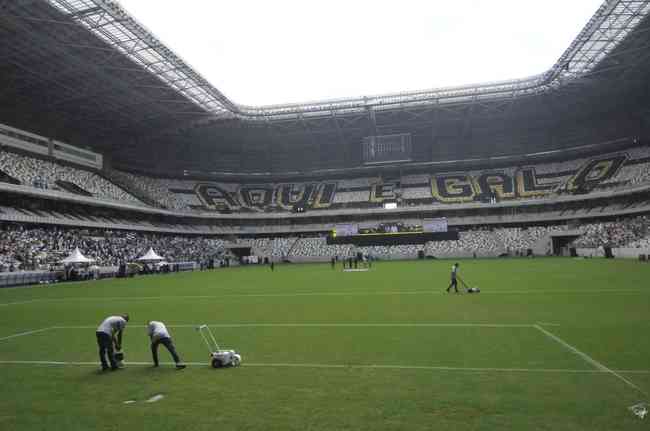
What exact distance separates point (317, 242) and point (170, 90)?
1327 inches

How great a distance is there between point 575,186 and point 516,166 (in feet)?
39.6

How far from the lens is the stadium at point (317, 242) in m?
6.54

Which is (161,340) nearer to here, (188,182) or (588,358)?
(588,358)

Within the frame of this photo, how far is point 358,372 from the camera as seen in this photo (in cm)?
744

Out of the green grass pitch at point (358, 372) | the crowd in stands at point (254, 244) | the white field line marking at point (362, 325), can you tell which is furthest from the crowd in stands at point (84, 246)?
the white field line marking at point (362, 325)

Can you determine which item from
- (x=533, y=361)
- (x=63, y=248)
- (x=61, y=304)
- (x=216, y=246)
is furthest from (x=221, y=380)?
(x=216, y=246)

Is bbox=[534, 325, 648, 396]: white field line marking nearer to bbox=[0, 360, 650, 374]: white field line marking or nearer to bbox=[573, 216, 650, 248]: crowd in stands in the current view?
bbox=[0, 360, 650, 374]: white field line marking

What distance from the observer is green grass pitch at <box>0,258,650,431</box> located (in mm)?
5516

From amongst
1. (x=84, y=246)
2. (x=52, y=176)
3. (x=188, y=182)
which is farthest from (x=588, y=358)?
(x=188, y=182)

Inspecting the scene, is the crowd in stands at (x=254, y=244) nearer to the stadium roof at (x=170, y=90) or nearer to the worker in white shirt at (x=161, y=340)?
the stadium roof at (x=170, y=90)

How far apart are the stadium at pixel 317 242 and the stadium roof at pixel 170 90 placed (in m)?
0.30

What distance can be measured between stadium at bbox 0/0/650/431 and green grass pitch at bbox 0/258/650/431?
0.06 metres

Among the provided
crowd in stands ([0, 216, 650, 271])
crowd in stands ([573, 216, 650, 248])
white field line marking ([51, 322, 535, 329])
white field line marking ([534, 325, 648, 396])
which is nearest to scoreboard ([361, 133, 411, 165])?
crowd in stands ([0, 216, 650, 271])

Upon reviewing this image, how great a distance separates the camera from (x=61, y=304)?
1961cm
